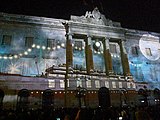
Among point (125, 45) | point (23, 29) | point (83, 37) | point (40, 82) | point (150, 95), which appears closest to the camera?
point (40, 82)

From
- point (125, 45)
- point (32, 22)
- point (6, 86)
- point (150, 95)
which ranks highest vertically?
point (32, 22)

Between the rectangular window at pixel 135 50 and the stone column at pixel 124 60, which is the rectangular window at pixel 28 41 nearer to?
the stone column at pixel 124 60

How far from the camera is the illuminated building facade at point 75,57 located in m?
29.5

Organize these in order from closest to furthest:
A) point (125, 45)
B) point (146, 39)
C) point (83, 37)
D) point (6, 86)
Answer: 1. point (6, 86)
2. point (83, 37)
3. point (125, 45)
4. point (146, 39)

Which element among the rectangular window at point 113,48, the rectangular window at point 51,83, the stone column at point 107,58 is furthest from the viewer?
the rectangular window at point 113,48

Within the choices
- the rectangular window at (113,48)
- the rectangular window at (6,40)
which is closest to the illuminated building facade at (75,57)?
the rectangular window at (6,40)

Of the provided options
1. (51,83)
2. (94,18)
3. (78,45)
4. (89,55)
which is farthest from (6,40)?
(94,18)

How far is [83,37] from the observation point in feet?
128

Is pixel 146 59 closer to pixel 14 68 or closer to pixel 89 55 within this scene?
pixel 89 55

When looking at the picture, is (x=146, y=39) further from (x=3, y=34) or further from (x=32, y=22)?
(x=3, y=34)

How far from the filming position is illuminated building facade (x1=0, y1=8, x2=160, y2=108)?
1161 inches

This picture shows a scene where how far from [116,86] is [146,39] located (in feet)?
61.3

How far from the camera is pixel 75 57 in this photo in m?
37.5

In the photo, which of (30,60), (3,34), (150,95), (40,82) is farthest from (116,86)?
(3,34)
